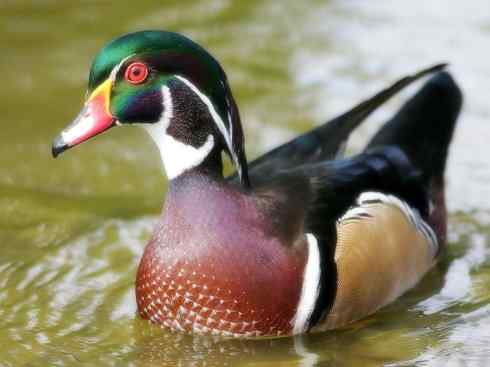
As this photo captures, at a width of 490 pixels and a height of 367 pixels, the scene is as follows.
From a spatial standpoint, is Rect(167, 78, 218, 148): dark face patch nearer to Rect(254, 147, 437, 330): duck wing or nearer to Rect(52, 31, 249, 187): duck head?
Rect(52, 31, 249, 187): duck head

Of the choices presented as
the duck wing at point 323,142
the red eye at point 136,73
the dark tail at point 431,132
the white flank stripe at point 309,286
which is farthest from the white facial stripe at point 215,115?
the dark tail at point 431,132

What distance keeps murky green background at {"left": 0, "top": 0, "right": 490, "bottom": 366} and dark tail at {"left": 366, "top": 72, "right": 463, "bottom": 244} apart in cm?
34

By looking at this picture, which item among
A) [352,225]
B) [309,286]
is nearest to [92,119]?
[309,286]

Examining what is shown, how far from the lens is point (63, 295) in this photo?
5281mm

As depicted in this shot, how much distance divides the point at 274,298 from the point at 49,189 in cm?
237

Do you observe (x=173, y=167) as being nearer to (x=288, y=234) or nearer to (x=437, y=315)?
(x=288, y=234)

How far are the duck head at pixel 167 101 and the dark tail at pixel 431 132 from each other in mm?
1317

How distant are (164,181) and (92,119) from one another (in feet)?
6.97

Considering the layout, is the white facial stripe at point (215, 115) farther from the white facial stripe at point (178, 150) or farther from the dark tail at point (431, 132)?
the dark tail at point (431, 132)

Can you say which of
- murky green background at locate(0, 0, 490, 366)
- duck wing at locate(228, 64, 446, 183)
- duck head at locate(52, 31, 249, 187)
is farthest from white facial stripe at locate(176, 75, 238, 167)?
murky green background at locate(0, 0, 490, 366)

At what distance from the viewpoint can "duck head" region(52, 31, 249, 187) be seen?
14.8ft

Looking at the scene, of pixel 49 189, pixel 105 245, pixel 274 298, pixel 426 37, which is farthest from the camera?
pixel 426 37

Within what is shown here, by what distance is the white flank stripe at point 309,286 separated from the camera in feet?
15.3

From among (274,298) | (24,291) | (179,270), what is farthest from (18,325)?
(274,298)
